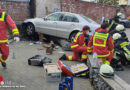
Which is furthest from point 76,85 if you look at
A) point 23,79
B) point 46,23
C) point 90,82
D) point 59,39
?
point 46,23

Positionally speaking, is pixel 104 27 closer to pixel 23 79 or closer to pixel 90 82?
pixel 90 82

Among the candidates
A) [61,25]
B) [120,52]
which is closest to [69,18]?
[61,25]

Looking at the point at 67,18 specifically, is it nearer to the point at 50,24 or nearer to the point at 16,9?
the point at 50,24

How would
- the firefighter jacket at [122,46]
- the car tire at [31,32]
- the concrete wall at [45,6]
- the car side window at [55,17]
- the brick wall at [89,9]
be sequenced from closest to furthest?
the firefighter jacket at [122,46] → the car side window at [55,17] → the car tire at [31,32] → the concrete wall at [45,6] → the brick wall at [89,9]

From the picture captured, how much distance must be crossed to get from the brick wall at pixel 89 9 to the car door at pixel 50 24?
6333mm

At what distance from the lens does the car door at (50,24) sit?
8.90 metres

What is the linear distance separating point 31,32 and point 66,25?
247 centimetres

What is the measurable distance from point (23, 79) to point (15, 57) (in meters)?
2.16

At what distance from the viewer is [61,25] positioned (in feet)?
28.2

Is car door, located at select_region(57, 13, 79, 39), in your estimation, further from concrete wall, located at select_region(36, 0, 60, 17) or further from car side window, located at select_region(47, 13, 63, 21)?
concrete wall, located at select_region(36, 0, 60, 17)

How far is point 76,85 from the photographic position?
4.04 metres

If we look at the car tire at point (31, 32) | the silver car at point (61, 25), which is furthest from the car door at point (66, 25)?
the car tire at point (31, 32)

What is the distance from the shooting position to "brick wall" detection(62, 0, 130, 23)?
16223 millimetres

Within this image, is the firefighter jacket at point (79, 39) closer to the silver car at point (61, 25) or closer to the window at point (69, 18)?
the silver car at point (61, 25)
